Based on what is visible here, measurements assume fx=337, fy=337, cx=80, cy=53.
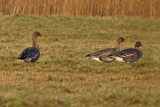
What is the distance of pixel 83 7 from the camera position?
24.5m

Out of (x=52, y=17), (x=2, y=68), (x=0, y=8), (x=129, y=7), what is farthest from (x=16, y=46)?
(x=129, y=7)

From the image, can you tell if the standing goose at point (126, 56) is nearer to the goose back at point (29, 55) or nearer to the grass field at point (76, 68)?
the grass field at point (76, 68)

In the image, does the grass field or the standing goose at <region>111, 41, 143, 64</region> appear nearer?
the grass field

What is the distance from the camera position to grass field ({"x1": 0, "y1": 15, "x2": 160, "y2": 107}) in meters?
6.61

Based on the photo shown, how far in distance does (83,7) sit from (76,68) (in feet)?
45.8

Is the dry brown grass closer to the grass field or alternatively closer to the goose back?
the grass field

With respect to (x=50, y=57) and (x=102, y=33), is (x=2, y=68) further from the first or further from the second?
(x=102, y=33)

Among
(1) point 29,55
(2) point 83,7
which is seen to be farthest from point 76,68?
(2) point 83,7

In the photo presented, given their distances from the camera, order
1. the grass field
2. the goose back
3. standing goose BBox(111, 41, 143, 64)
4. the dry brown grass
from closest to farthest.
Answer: the grass field
the goose back
standing goose BBox(111, 41, 143, 64)
the dry brown grass

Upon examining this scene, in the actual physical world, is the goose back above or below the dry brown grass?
below

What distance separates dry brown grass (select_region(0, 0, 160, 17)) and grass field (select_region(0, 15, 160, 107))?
3.97ft

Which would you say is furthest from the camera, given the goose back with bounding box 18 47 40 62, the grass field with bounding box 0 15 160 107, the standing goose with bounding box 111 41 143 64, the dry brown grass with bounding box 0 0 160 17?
the dry brown grass with bounding box 0 0 160 17

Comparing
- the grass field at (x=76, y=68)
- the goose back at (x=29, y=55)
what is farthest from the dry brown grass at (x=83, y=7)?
the goose back at (x=29, y=55)

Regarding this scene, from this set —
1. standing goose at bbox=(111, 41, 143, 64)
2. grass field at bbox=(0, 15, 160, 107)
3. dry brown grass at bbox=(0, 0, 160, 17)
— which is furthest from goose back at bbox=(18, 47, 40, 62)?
dry brown grass at bbox=(0, 0, 160, 17)
